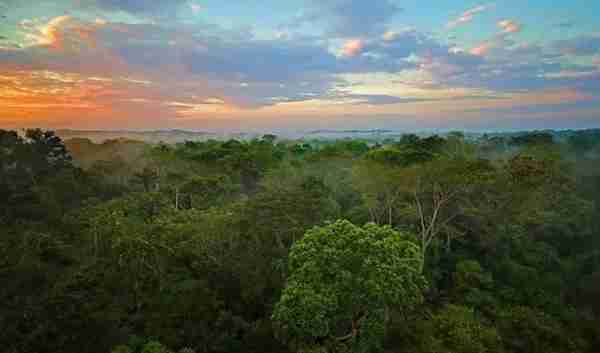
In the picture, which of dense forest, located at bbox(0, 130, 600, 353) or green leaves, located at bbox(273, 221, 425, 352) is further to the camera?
dense forest, located at bbox(0, 130, 600, 353)

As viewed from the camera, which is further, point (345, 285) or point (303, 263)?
point (303, 263)

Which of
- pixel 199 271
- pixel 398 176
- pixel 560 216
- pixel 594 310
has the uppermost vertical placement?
pixel 398 176

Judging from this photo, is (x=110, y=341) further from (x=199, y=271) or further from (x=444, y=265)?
(x=444, y=265)

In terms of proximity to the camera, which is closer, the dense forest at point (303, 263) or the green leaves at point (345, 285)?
the green leaves at point (345, 285)

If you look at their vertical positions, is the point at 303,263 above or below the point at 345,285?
above

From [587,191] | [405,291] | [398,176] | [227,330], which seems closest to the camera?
[405,291]

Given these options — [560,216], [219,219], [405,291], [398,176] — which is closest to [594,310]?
[560,216]

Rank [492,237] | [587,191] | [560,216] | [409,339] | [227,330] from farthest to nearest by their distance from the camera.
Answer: [587,191], [560,216], [492,237], [227,330], [409,339]

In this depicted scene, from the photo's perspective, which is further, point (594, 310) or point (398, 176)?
point (398, 176)
